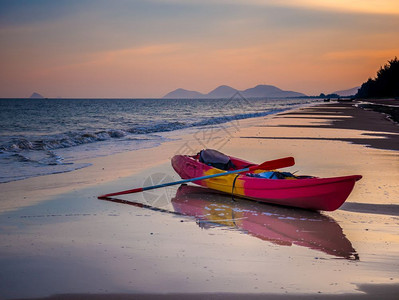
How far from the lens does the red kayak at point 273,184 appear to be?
6.90 meters

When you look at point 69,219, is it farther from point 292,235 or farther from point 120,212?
point 292,235

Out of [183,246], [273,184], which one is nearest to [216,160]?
[273,184]

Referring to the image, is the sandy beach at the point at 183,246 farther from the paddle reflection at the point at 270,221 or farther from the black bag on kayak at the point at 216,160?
the black bag on kayak at the point at 216,160

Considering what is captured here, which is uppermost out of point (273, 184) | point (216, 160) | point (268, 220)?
point (216, 160)

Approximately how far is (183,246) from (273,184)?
2752 mm

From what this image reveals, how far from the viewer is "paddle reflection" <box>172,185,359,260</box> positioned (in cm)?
562

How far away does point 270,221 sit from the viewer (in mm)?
6734

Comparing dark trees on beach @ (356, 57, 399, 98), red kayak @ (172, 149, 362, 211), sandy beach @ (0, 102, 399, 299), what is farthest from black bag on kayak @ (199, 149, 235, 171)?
dark trees on beach @ (356, 57, 399, 98)

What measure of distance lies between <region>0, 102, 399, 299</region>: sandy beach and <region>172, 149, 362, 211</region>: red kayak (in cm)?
18

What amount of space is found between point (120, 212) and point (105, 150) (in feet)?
30.5

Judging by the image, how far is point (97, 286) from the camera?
4141mm

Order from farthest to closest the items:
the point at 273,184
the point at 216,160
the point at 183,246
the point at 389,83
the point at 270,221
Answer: the point at 389,83, the point at 216,160, the point at 273,184, the point at 270,221, the point at 183,246

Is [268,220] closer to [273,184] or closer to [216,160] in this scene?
[273,184]

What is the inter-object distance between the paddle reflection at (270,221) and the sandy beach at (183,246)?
0.05 feet
